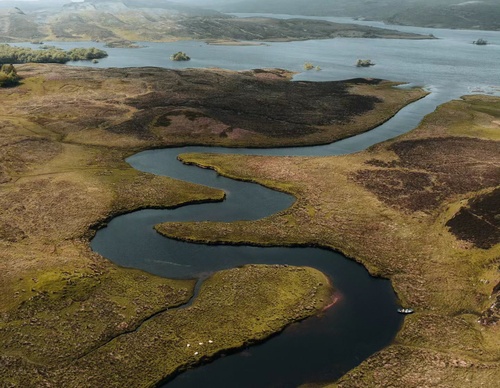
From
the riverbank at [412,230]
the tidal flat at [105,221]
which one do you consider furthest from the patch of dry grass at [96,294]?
the riverbank at [412,230]

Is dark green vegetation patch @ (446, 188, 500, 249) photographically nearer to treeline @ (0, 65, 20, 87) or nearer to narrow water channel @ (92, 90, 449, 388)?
narrow water channel @ (92, 90, 449, 388)

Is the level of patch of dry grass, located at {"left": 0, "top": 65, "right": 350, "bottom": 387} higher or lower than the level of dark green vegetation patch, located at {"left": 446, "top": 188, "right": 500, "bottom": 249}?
lower

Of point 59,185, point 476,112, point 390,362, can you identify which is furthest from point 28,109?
point 476,112

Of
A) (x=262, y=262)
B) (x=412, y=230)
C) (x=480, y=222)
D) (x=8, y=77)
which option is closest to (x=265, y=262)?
(x=262, y=262)

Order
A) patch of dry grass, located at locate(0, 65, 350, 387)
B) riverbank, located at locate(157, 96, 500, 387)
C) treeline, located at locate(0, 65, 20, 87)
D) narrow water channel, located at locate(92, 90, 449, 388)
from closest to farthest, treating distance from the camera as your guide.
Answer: narrow water channel, located at locate(92, 90, 449, 388), patch of dry grass, located at locate(0, 65, 350, 387), riverbank, located at locate(157, 96, 500, 387), treeline, located at locate(0, 65, 20, 87)

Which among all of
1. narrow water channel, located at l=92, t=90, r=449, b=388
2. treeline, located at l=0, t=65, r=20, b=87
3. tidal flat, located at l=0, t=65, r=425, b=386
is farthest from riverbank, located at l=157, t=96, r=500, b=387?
treeline, located at l=0, t=65, r=20, b=87

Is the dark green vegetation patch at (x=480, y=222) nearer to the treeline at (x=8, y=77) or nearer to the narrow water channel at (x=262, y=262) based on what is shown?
the narrow water channel at (x=262, y=262)

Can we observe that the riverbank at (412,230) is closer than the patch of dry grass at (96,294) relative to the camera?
No
